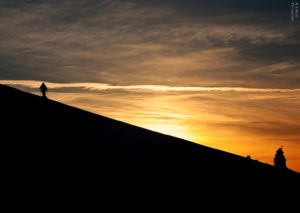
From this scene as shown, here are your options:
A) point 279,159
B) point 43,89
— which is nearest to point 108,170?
point 43,89

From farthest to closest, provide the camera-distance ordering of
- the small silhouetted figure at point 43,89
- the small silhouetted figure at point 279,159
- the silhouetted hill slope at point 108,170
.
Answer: the small silhouetted figure at point 279,159, the small silhouetted figure at point 43,89, the silhouetted hill slope at point 108,170

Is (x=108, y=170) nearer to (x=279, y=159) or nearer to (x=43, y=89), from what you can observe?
(x=43, y=89)

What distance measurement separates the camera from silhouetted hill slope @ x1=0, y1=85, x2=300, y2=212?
18.1ft

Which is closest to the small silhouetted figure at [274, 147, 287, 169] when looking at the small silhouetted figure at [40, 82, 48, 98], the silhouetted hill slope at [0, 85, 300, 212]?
the silhouetted hill slope at [0, 85, 300, 212]

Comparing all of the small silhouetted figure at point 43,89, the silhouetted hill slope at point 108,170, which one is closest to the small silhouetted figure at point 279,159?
the silhouetted hill slope at point 108,170

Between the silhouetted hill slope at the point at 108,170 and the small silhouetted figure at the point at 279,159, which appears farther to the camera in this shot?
the small silhouetted figure at the point at 279,159

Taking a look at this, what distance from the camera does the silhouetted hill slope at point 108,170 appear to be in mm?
5523

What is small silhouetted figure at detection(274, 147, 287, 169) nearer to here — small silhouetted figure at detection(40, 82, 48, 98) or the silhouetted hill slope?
the silhouetted hill slope

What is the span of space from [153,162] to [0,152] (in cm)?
383

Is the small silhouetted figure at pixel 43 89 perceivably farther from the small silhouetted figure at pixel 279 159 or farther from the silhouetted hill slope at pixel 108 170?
the small silhouetted figure at pixel 279 159

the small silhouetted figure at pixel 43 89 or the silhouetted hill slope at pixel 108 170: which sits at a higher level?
the small silhouetted figure at pixel 43 89

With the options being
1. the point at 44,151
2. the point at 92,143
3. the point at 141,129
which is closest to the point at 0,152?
the point at 44,151

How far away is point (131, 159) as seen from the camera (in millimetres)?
7848

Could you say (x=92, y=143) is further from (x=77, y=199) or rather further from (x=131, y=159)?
(x=77, y=199)
